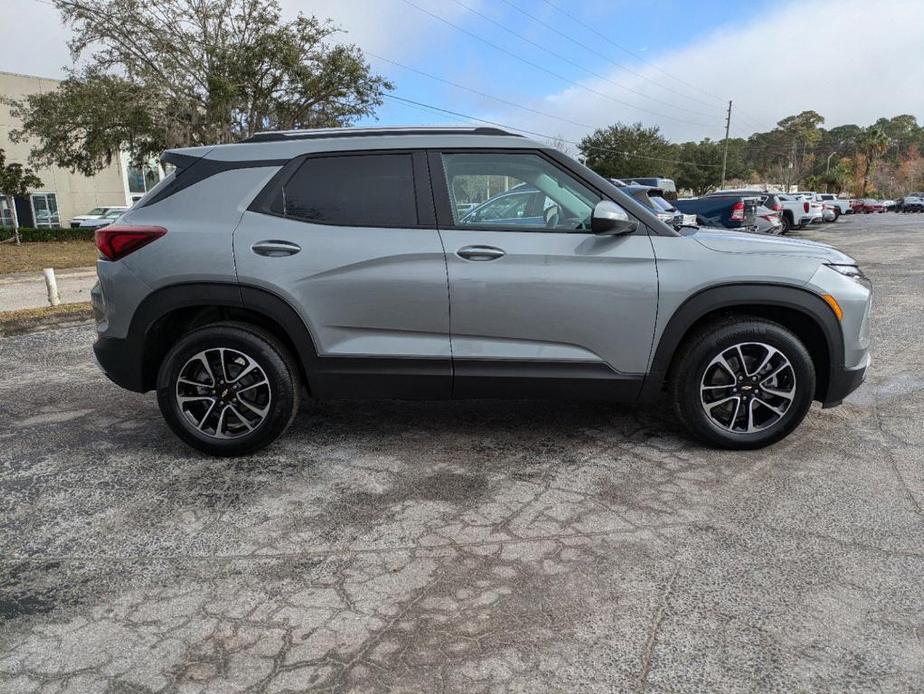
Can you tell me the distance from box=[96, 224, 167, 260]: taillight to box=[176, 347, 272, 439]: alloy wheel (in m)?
0.70

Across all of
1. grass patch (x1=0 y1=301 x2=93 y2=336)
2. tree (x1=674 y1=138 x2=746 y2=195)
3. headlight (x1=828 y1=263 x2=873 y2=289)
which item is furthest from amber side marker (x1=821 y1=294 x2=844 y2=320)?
tree (x1=674 y1=138 x2=746 y2=195)

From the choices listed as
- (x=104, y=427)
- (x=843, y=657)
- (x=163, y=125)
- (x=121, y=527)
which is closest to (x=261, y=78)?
(x=163, y=125)

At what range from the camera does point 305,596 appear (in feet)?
8.66

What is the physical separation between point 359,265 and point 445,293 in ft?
1.64

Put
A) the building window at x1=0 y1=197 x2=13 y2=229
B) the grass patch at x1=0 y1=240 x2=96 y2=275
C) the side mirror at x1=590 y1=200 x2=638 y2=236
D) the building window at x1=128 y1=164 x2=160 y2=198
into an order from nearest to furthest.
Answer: the side mirror at x1=590 y1=200 x2=638 y2=236, the grass patch at x1=0 y1=240 x2=96 y2=275, the building window at x1=0 y1=197 x2=13 y2=229, the building window at x1=128 y1=164 x2=160 y2=198

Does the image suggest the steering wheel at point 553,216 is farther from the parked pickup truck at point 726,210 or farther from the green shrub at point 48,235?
the green shrub at point 48,235

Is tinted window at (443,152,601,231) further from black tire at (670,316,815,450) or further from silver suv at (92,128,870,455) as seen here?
black tire at (670,316,815,450)

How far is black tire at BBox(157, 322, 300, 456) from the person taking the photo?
3.85m

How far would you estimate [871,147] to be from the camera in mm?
90000

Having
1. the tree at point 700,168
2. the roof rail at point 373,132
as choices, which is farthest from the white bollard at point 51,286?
the tree at point 700,168

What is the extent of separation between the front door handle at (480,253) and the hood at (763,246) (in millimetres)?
1160

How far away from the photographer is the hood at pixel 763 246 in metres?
3.84

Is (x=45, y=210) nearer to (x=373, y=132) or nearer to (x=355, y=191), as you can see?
(x=373, y=132)

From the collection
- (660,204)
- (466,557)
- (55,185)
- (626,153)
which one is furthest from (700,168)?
(466,557)
